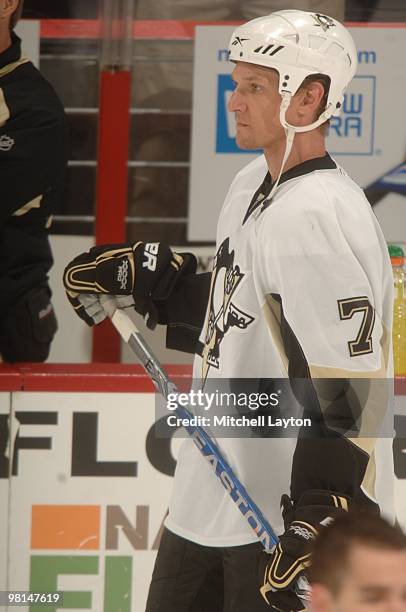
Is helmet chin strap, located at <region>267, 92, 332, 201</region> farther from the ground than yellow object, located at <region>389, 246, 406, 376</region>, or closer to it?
farther from the ground

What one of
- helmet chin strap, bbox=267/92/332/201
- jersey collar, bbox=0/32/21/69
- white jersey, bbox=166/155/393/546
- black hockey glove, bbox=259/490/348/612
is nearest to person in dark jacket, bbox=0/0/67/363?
jersey collar, bbox=0/32/21/69

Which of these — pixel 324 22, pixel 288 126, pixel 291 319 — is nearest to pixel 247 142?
pixel 288 126

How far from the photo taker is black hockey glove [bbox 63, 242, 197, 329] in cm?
226

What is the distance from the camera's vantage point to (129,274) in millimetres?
2266

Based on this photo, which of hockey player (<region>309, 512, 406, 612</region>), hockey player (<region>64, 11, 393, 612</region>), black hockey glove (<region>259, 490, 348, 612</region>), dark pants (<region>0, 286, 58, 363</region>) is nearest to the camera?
hockey player (<region>309, 512, 406, 612</region>)

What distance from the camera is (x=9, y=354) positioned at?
280 centimetres

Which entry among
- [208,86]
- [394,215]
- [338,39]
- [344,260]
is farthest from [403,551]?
[208,86]

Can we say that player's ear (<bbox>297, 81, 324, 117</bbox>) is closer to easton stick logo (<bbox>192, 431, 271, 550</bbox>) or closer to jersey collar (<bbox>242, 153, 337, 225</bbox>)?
jersey collar (<bbox>242, 153, 337, 225</bbox>)

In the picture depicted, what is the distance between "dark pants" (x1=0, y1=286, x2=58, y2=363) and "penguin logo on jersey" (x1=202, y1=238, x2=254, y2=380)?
716 millimetres

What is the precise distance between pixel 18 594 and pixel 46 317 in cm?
58

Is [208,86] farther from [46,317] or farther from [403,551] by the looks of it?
[403,551]

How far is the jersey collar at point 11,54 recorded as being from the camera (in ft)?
9.08

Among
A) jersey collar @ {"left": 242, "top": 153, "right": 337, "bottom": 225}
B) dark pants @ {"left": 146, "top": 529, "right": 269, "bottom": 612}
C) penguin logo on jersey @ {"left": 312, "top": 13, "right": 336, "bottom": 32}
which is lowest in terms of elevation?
dark pants @ {"left": 146, "top": 529, "right": 269, "bottom": 612}

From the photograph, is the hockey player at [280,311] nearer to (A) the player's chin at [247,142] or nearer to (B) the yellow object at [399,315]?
(A) the player's chin at [247,142]
